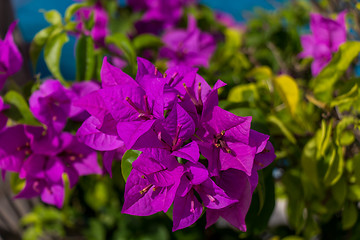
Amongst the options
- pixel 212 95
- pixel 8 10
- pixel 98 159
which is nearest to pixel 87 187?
pixel 98 159

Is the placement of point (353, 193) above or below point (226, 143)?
below

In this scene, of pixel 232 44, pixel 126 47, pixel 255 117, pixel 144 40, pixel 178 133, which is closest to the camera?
pixel 178 133

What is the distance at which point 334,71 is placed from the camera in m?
0.45

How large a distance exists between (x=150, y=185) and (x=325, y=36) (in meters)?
0.34

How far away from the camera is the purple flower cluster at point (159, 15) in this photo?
0.78m

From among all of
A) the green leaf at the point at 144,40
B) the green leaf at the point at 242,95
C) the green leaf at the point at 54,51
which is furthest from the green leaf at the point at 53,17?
the green leaf at the point at 242,95

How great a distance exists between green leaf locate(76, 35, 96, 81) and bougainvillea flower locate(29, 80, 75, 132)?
0.06 meters

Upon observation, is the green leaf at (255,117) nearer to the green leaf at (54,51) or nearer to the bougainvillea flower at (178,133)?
the bougainvillea flower at (178,133)

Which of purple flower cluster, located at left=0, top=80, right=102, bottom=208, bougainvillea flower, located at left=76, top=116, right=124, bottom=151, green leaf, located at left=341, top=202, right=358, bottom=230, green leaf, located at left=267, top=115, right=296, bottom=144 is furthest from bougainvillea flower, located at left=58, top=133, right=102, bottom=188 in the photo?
green leaf, located at left=341, top=202, right=358, bottom=230

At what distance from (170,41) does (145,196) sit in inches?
16.1

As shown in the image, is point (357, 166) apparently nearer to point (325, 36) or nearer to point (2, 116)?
point (325, 36)

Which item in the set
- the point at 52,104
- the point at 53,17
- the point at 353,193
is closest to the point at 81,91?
the point at 52,104

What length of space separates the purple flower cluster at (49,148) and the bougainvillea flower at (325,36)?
32cm

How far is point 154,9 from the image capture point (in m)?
0.79
